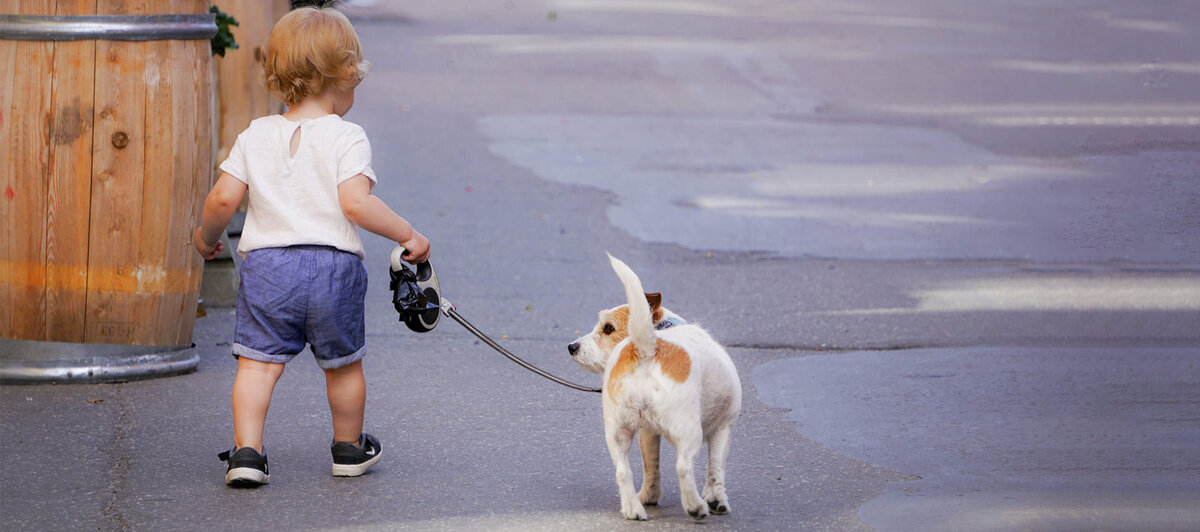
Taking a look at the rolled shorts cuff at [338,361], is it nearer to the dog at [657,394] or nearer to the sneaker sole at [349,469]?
the sneaker sole at [349,469]

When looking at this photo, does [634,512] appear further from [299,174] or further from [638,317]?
[299,174]

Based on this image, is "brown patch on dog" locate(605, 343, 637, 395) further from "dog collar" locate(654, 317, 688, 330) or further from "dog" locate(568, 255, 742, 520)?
"dog collar" locate(654, 317, 688, 330)

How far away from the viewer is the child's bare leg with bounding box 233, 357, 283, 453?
396cm

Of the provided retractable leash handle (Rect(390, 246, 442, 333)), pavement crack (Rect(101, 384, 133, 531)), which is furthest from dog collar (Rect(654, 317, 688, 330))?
pavement crack (Rect(101, 384, 133, 531))

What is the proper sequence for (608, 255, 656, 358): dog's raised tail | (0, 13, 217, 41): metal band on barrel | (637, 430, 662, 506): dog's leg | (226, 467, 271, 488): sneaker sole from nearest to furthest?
(608, 255, 656, 358): dog's raised tail
(637, 430, 662, 506): dog's leg
(226, 467, 271, 488): sneaker sole
(0, 13, 217, 41): metal band on barrel

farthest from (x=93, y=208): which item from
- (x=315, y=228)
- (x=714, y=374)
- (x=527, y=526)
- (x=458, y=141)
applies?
(x=458, y=141)

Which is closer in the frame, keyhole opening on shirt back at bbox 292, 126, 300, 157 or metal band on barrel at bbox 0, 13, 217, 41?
keyhole opening on shirt back at bbox 292, 126, 300, 157

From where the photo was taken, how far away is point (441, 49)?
60.7ft

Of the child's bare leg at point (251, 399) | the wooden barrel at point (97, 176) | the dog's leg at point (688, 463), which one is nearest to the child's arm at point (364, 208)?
the child's bare leg at point (251, 399)

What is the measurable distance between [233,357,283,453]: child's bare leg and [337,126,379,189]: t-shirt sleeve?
610 mm

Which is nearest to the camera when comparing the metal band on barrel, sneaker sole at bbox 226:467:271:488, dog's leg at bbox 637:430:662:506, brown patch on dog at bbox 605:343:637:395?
brown patch on dog at bbox 605:343:637:395

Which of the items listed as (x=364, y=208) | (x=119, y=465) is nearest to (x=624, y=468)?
(x=364, y=208)

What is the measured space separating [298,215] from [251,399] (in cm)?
56

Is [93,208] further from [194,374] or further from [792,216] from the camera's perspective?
A: [792,216]
